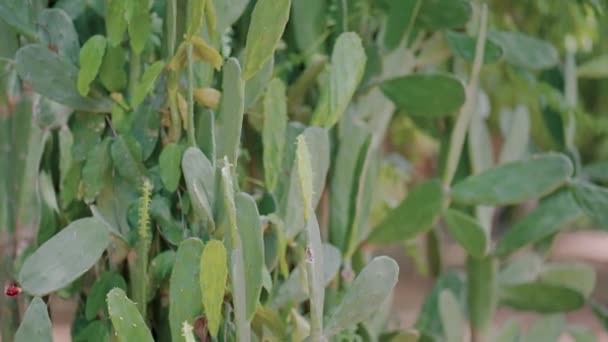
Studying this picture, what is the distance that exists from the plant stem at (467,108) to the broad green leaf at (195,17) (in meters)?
0.28

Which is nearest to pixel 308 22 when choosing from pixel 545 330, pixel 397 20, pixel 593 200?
pixel 397 20

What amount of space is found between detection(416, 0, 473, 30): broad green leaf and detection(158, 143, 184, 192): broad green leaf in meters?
0.27

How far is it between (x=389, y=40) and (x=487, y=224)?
0.79 ft

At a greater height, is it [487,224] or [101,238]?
[101,238]

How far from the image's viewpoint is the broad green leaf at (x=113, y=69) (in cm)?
56

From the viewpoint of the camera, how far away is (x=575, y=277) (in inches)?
36.3

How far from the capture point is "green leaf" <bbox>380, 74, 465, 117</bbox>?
714mm

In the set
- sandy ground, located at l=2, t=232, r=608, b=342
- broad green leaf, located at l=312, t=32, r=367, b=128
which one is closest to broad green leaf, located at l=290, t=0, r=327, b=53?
broad green leaf, located at l=312, t=32, r=367, b=128

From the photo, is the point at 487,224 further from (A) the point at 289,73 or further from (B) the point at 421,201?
(A) the point at 289,73

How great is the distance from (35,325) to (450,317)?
0.42 meters

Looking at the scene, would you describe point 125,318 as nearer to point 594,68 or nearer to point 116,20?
point 116,20

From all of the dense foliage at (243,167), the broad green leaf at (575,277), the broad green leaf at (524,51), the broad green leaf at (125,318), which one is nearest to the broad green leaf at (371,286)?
the dense foliage at (243,167)

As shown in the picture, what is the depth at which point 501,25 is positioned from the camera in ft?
3.29

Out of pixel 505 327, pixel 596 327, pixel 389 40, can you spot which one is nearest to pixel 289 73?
pixel 389 40
